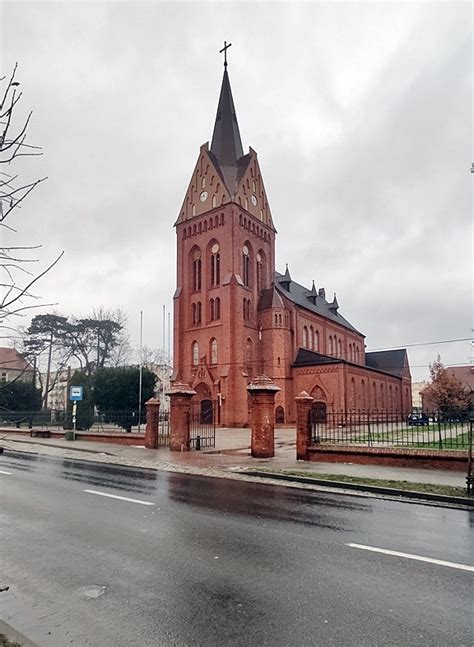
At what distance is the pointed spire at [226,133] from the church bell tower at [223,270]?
0.11m

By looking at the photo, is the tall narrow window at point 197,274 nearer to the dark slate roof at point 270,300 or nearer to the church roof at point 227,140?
the dark slate roof at point 270,300

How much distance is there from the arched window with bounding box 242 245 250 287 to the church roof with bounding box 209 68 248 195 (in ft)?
24.7

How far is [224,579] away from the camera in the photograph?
5074mm

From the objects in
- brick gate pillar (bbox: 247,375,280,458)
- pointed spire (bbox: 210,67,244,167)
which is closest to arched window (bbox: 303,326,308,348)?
pointed spire (bbox: 210,67,244,167)

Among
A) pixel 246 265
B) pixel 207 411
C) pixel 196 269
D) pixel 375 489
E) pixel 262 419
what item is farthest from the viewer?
pixel 196 269

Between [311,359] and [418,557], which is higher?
[311,359]

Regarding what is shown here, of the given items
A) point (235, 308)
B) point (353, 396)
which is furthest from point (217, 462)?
point (353, 396)

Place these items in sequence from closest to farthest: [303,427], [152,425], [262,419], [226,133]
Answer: [303,427] < [262,419] < [152,425] < [226,133]

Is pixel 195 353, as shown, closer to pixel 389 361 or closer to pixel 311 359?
pixel 311 359

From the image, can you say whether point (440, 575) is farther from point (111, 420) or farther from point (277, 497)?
point (111, 420)

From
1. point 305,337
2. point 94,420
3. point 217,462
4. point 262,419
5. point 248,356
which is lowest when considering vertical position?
point 217,462

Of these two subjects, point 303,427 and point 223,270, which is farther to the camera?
point 223,270

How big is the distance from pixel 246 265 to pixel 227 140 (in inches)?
567

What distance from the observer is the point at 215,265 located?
48.1m
